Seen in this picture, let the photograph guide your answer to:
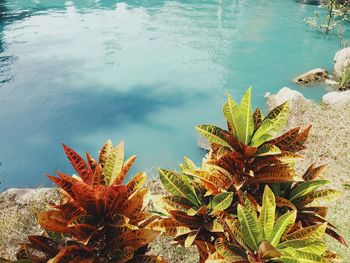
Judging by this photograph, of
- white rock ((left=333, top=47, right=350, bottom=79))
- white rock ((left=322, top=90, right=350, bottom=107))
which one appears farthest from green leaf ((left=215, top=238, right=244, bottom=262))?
white rock ((left=333, top=47, right=350, bottom=79))

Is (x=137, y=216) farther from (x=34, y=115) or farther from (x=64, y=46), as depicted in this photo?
(x=64, y=46)


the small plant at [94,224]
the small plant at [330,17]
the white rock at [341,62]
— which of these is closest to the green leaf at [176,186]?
the small plant at [94,224]

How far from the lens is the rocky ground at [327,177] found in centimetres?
330

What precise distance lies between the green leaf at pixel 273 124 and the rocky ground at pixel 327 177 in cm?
120

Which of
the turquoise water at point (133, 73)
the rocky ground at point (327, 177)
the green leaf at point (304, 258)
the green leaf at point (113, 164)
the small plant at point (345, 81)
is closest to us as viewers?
the green leaf at point (304, 258)

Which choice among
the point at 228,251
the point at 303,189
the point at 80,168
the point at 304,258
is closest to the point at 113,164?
the point at 80,168

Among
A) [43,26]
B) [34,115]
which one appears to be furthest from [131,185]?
[43,26]

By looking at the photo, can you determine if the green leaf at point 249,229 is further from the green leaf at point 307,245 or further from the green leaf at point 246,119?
the green leaf at point 246,119

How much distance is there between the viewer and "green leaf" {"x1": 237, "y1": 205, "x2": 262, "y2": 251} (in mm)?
1626

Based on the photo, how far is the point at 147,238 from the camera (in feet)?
5.33

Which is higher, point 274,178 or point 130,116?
point 274,178

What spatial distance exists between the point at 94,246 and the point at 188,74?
973 cm

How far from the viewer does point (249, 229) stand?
5.36ft

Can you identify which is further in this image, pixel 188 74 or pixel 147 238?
pixel 188 74
